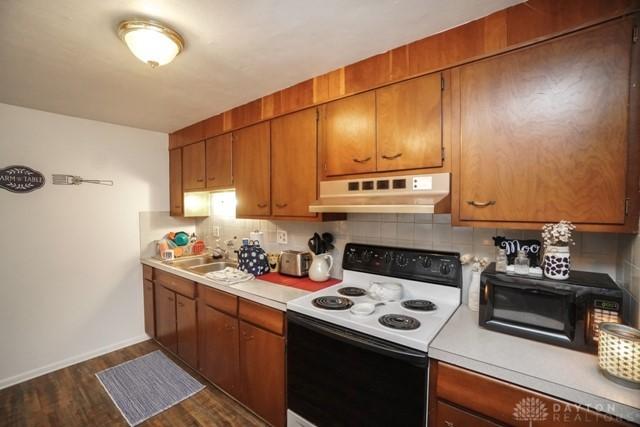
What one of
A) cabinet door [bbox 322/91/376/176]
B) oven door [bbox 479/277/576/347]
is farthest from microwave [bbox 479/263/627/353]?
cabinet door [bbox 322/91/376/176]

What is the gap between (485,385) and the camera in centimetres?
96

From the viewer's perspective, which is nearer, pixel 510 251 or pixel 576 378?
pixel 576 378

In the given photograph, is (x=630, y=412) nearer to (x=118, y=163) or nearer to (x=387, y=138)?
(x=387, y=138)

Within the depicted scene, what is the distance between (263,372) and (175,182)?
91.3 inches

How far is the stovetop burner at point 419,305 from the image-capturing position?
144 cm

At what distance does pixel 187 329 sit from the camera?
7.70 ft

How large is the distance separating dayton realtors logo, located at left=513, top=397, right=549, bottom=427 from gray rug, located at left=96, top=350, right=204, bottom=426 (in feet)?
7.17

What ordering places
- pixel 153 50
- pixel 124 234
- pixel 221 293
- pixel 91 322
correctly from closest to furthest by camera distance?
pixel 153 50 → pixel 221 293 → pixel 91 322 → pixel 124 234

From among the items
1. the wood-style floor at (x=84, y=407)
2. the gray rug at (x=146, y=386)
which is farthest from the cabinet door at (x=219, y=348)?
the gray rug at (x=146, y=386)

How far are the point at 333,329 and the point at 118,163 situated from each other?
282 centimetres

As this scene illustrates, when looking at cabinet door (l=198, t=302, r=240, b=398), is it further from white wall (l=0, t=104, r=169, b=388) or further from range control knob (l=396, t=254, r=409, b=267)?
white wall (l=0, t=104, r=169, b=388)

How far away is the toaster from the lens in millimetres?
2109

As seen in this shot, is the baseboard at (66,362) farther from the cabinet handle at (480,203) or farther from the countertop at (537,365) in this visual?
the cabinet handle at (480,203)

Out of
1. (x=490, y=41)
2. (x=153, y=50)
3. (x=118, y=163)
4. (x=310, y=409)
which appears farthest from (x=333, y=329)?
(x=118, y=163)
